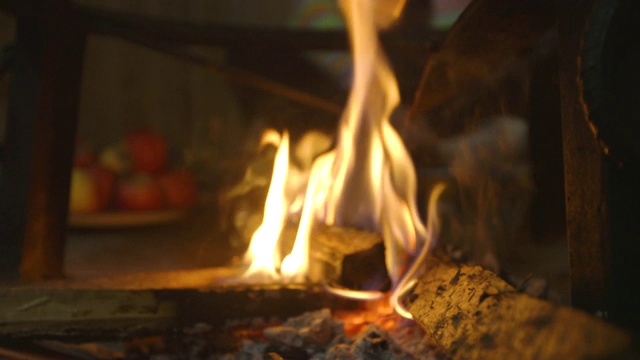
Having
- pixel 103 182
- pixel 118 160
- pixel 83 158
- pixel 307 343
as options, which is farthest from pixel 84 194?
pixel 307 343

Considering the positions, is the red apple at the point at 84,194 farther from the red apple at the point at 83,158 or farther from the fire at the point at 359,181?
the fire at the point at 359,181

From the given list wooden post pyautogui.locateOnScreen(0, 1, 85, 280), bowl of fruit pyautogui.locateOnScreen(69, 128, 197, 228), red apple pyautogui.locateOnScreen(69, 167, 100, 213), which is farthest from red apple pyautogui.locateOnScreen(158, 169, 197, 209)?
wooden post pyautogui.locateOnScreen(0, 1, 85, 280)

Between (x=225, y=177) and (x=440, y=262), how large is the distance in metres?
2.64

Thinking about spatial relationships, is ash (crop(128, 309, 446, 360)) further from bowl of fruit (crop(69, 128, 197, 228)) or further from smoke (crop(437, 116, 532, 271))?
bowl of fruit (crop(69, 128, 197, 228))

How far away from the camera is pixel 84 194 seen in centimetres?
377

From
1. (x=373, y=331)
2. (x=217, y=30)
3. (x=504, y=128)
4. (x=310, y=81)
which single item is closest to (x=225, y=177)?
(x=310, y=81)

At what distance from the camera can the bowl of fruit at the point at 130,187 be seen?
380 cm

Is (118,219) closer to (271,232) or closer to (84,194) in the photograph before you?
(84,194)

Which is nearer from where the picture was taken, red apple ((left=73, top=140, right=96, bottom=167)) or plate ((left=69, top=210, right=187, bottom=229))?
plate ((left=69, top=210, right=187, bottom=229))

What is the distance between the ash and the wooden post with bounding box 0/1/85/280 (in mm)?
849

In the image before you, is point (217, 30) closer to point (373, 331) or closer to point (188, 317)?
point (188, 317)

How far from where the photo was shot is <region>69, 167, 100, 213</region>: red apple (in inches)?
148

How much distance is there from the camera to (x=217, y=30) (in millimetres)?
2510

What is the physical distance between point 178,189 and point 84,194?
0.67 metres
